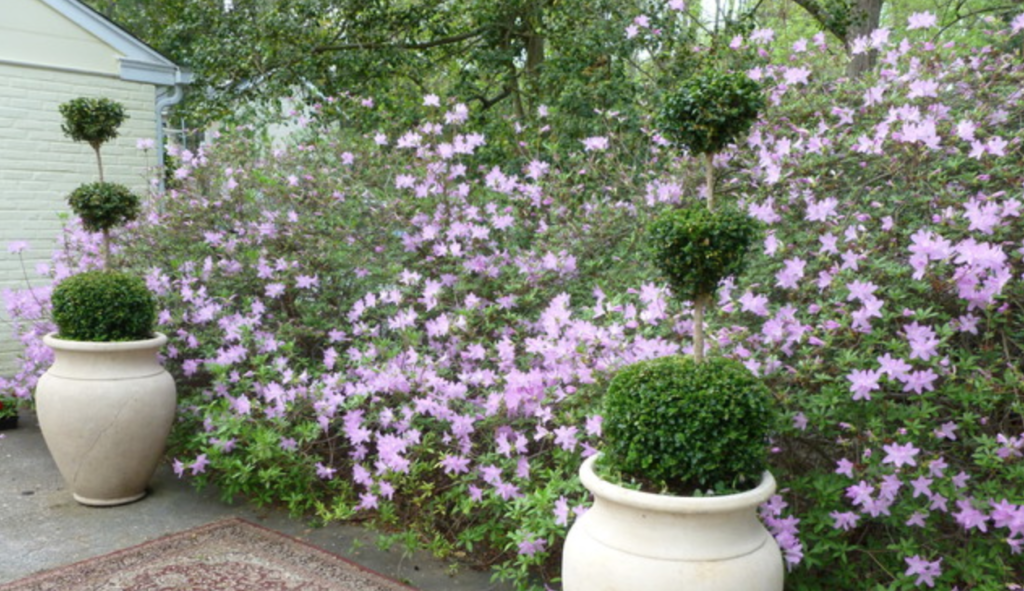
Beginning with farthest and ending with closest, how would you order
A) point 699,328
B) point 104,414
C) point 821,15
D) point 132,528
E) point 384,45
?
point 384,45 → point 821,15 → point 104,414 → point 132,528 → point 699,328

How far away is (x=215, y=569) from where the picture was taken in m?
3.22

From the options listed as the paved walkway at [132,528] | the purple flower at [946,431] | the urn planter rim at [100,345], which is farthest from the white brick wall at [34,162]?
the purple flower at [946,431]

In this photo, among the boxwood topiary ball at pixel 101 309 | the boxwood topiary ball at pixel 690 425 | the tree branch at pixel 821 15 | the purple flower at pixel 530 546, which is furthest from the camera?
the tree branch at pixel 821 15

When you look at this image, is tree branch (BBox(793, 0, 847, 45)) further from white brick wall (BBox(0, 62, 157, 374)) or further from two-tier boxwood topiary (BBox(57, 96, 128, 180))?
white brick wall (BBox(0, 62, 157, 374))

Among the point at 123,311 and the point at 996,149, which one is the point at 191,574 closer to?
the point at 123,311

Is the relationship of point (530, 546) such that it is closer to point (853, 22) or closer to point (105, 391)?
point (105, 391)

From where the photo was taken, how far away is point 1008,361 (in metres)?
2.32

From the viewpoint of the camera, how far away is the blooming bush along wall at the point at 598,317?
7.95 ft

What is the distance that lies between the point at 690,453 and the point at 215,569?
2019 mm

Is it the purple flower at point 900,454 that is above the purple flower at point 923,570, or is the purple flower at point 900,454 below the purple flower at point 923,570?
above

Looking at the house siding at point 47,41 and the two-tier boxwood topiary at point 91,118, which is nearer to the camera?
the two-tier boxwood topiary at point 91,118

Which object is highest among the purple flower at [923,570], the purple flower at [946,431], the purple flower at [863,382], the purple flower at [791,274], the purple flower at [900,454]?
the purple flower at [791,274]

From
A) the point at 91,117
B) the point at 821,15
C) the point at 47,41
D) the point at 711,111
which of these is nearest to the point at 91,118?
the point at 91,117

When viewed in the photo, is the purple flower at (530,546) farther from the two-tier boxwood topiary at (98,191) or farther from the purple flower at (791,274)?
the two-tier boxwood topiary at (98,191)
